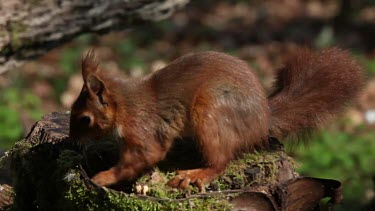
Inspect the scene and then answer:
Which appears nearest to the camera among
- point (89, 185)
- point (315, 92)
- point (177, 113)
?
point (89, 185)

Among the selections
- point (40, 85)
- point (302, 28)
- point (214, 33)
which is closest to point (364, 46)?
point (302, 28)

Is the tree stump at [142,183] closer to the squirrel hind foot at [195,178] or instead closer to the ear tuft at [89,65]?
the squirrel hind foot at [195,178]

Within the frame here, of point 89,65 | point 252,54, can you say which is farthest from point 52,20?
point 252,54

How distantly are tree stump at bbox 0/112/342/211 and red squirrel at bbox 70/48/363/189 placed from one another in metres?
0.06

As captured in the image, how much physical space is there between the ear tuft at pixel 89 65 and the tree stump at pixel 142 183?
0.37 meters

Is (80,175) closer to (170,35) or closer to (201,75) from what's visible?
(201,75)

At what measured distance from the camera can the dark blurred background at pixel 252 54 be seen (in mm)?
5812

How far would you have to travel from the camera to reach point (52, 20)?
443cm

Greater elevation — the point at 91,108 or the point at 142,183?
the point at 91,108

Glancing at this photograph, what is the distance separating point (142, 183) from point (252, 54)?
17.6ft

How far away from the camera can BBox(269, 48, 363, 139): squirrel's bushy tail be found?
3391 mm

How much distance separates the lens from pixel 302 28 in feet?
29.2

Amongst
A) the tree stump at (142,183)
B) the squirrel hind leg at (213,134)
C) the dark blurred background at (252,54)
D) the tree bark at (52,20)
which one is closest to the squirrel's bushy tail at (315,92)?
the tree stump at (142,183)

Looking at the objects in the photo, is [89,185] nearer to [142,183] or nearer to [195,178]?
[142,183]
